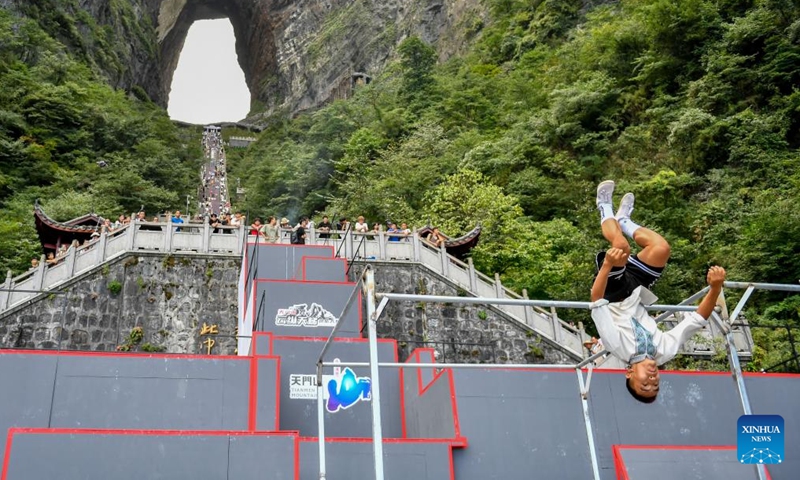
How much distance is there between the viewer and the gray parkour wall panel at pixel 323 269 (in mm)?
20609

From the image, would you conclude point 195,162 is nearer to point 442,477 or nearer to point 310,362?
point 310,362

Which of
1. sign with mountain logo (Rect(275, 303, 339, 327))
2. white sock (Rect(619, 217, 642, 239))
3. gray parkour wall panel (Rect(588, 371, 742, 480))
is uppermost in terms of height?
sign with mountain logo (Rect(275, 303, 339, 327))

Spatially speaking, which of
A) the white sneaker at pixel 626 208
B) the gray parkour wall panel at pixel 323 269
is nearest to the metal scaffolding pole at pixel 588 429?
the white sneaker at pixel 626 208

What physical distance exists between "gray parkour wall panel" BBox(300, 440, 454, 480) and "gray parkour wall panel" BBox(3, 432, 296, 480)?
43cm

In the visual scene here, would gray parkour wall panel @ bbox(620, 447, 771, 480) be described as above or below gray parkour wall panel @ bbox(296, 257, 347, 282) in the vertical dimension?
below

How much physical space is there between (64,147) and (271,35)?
156 ft

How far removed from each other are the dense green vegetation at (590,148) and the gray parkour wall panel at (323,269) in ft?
25.8

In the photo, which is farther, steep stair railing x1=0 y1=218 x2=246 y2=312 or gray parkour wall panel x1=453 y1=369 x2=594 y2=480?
steep stair railing x1=0 y1=218 x2=246 y2=312

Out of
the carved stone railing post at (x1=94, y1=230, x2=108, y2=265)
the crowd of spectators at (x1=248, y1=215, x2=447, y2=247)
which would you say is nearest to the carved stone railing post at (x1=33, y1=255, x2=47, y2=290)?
the carved stone railing post at (x1=94, y1=230, x2=108, y2=265)

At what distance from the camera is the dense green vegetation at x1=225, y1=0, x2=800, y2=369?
25.2 m

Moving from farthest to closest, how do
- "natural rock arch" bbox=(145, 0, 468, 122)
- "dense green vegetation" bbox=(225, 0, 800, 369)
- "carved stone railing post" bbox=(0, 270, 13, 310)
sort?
"natural rock arch" bbox=(145, 0, 468, 122)
"dense green vegetation" bbox=(225, 0, 800, 369)
"carved stone railing post" bbox=(0, 270, 13, 310)

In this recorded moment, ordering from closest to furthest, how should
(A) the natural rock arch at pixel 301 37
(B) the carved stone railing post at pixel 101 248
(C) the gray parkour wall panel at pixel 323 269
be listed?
(C) the gray parkour wall panel at pixel 323 269
(B) the carved stone railing post at pixel 101 248
(A) the natural rock arch at pixel 301 37

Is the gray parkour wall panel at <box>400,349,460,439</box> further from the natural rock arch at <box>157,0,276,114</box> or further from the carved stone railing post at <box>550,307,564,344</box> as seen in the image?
the natural rock arch at <box>157,0,276,114</box>

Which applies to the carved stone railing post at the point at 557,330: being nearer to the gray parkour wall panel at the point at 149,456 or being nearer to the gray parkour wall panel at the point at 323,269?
the gray parkour wall panel at the point at 323,269
